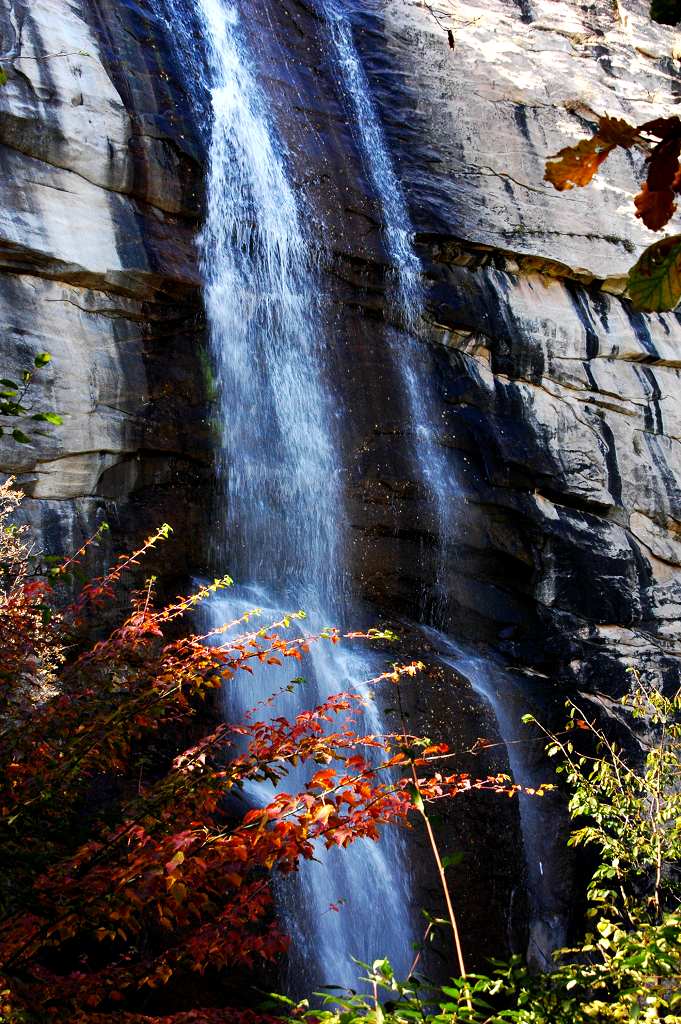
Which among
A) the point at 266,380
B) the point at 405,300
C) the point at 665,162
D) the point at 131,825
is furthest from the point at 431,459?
the point at 665,162

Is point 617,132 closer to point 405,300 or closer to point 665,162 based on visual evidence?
point 665,162

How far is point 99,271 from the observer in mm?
8789

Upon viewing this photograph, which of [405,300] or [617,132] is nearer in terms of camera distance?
[617,132]

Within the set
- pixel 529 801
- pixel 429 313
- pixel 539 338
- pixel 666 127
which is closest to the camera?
pixel 666 127

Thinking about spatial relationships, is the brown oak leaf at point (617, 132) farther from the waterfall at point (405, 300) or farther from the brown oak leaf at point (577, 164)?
the waterfall at point (405, 300)

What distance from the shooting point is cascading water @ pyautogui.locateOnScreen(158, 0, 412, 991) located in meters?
9.52

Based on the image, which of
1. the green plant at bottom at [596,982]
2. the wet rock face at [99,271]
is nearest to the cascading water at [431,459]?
the wet rock face at [99,271]

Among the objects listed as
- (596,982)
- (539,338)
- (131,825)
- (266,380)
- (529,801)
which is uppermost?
(539,338)

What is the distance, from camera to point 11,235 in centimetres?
811

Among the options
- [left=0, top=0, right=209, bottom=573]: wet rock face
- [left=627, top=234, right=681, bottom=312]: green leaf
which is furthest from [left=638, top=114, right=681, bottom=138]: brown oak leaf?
[left=0, top=0, right=209, bottom=573]: wet rock face

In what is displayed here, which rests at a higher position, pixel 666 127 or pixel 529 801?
pixel 666 127

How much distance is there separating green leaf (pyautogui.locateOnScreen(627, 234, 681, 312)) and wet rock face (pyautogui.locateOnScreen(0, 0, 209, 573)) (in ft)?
23.5

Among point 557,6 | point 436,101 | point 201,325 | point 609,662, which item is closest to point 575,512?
point 609,662

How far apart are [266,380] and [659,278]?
9.00 metres
